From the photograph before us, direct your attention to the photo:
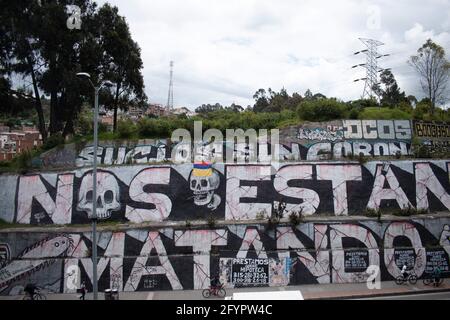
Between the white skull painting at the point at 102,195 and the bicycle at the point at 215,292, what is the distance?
345 inches

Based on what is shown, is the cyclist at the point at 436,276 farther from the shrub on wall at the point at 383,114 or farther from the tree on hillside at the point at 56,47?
the tree on hillside at the point at 56,47

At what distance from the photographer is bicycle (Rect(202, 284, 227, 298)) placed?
1973 centimetres

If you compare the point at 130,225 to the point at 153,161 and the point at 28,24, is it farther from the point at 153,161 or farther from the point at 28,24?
the point at 28,24

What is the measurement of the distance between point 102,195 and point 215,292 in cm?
1062

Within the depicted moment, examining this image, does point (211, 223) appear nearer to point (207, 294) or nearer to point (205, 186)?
point (205, 186)

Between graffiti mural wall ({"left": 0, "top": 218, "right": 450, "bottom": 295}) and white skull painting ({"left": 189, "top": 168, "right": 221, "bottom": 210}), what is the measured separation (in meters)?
2.75

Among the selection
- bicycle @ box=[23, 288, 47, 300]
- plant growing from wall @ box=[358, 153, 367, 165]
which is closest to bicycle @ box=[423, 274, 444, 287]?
plant growing from wall @ box=[358, 153, 367, 165]

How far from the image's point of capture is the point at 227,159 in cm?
2725

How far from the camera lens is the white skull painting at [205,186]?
25125mm

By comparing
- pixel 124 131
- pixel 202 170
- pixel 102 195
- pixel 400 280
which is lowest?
pixel 400 280

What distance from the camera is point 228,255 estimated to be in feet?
71.0

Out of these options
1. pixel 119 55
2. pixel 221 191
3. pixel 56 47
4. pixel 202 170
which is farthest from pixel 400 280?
pixel 56 47
